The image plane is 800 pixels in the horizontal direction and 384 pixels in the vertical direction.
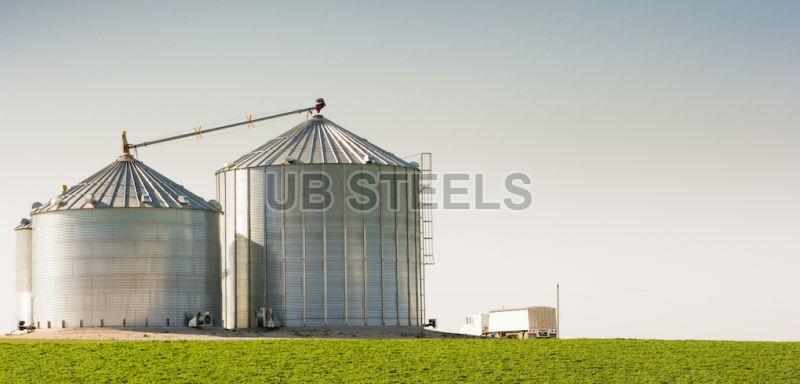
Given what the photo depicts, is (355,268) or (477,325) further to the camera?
(477,325)

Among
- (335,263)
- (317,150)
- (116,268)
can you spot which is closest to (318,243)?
(335,263)

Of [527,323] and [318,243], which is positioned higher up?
[318,243]

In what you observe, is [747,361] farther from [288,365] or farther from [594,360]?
[288,365]

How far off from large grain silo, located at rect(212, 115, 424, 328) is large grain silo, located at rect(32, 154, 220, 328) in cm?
253

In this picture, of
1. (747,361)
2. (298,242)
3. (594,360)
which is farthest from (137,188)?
(747,361)

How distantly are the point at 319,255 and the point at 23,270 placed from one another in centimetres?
2209

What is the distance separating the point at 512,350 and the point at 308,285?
62.3 ft

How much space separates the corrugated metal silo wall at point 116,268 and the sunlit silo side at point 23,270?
17.0ft

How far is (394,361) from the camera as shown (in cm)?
6069

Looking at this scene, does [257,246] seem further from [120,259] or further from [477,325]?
[477,325]

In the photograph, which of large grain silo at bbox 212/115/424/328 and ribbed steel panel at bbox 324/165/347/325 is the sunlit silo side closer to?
large grain silo at bbox 212/115/424/328

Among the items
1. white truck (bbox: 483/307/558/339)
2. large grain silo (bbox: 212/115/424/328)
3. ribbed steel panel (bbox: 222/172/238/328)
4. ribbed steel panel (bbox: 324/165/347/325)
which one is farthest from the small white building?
ribbed steel panel (bbox: 222/172/238/328)

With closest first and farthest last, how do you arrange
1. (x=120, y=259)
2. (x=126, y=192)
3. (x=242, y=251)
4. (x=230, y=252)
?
1. (x=120, y=259)
2. (x=126, y=192)
3. (x=242, y=251)
4. (x=230, y=252)

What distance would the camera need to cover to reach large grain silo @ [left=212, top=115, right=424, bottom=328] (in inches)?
3142
